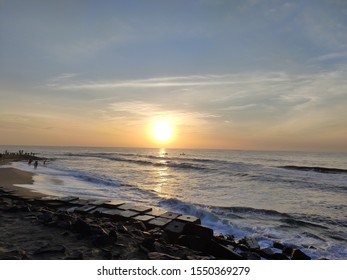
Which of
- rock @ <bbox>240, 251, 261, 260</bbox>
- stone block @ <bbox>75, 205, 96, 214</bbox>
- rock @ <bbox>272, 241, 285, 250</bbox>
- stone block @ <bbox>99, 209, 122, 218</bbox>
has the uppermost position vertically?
stone block @ <bbox>99, 209, 122, 218</bbox>

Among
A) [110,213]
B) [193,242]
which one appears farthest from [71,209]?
[193,242]

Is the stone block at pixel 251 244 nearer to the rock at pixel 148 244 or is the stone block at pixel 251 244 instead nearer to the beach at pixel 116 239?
the beach at pixel 116 239

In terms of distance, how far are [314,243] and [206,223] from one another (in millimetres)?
4058

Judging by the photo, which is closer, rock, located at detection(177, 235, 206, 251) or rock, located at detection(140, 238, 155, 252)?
rock, located at detection(140, 238, 155, 252)

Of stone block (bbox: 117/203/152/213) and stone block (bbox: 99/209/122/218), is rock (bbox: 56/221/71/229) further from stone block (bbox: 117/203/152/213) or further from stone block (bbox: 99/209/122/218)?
stone block (bbox: 117/203/152/213)

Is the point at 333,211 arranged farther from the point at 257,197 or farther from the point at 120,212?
the point at 120,212

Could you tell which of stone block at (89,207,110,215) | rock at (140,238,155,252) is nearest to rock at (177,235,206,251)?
rock at (140,238,155,252)

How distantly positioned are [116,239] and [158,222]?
2.19 m

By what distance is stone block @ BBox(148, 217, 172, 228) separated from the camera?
7774mm

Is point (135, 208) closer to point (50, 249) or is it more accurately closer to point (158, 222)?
point (158, 222)

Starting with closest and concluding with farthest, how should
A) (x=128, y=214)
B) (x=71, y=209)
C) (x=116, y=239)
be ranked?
(x=116, y=239) → (x=128, y=214) → (x=71, y=209)

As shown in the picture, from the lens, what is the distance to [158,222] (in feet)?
26.2

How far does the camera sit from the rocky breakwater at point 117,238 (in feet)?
17.3
